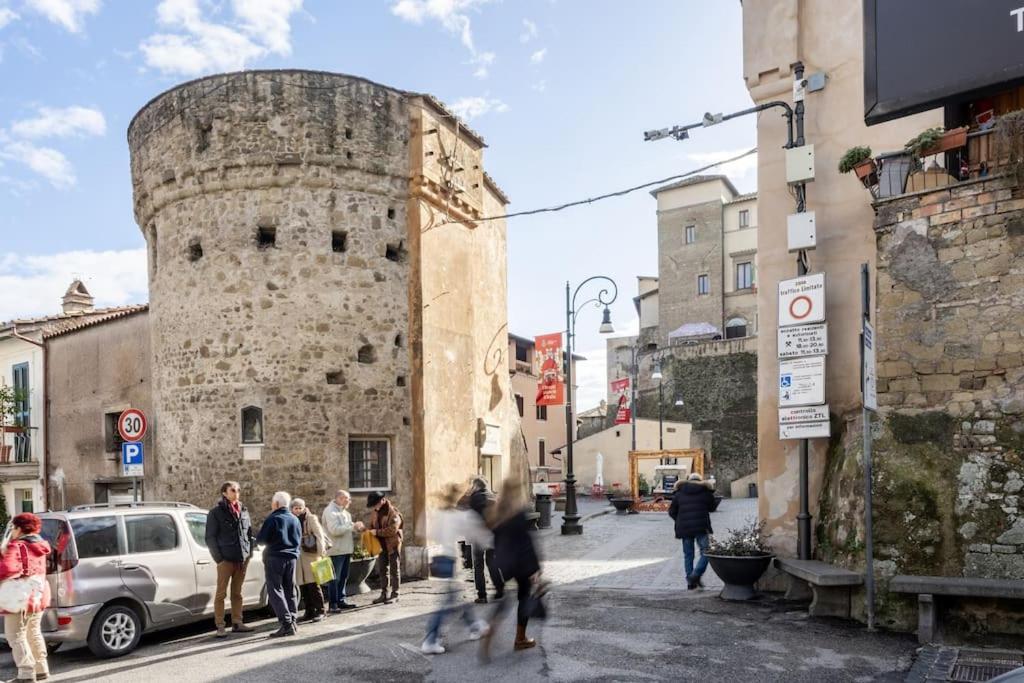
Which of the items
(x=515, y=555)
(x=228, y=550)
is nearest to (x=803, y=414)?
(x=515, y=555)

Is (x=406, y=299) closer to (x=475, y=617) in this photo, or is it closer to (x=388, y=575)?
(x=388, y=575)

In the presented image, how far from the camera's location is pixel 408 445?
14.3 metres

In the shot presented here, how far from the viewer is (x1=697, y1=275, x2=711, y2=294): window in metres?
56.7

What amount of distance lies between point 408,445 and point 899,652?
8.57 metres

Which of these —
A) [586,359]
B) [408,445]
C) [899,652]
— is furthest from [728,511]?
[586,359]

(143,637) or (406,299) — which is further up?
(406,299)

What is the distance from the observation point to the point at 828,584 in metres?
9.15

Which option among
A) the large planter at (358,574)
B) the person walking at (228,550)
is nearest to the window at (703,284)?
the large planter at (358,574)

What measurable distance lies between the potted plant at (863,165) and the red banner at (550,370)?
48.6 ft

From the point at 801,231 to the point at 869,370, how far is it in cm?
268

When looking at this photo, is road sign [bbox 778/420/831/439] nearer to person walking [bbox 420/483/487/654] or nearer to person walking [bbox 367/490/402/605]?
person walking [bbox 420/483/487/654]

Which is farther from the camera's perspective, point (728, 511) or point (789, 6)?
point (728, 511)

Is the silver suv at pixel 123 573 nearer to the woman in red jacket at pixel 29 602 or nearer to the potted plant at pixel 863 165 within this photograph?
the woman in red jacket at pixel 29 602

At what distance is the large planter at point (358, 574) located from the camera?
1210 cm
